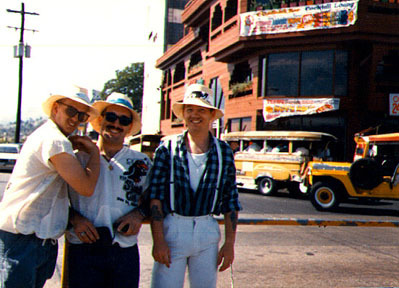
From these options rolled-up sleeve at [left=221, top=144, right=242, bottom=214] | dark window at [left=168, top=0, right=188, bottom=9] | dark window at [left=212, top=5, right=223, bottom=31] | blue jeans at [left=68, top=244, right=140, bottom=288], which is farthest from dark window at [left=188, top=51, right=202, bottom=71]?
blue jeans at [left=68, top=244, right=140, bottom=288]

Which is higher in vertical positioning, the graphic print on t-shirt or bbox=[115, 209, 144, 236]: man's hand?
the graphic print on t-shirt

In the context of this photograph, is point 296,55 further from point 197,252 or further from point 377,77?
point 197,252

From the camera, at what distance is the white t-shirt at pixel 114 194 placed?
101 inches

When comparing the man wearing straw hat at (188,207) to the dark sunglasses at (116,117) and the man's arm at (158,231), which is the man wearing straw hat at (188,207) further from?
the dark sunglasses at (116,117)

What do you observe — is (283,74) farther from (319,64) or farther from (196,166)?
(196,166)

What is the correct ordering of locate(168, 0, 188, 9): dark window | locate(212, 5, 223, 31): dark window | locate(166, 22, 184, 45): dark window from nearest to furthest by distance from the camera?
locate(212, 5, 223, 31): dark window < locate(166, 22, 184, 45): dark window < locate(168, 0, 188, 9): dark window

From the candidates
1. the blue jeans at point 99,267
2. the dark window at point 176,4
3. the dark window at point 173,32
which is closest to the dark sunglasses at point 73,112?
the blue jeans at point 99,267

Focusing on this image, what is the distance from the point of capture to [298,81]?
20.9 metres

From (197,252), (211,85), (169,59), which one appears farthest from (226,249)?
(169,59)

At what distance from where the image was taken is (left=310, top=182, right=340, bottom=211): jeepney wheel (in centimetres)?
1229

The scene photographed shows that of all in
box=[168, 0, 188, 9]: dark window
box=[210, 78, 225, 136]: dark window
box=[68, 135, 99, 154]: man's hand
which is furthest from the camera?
box=[168, 0, 188, 9]: dark window

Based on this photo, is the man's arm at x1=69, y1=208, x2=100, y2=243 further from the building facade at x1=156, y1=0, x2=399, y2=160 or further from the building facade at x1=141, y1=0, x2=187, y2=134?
the building facade at x1=141, y1=0, x2=187, y2=134

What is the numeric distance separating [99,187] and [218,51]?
2273 centimetres

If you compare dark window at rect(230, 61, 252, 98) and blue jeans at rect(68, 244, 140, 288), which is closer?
blue jeans at rect(68, 244, 140, 288)
